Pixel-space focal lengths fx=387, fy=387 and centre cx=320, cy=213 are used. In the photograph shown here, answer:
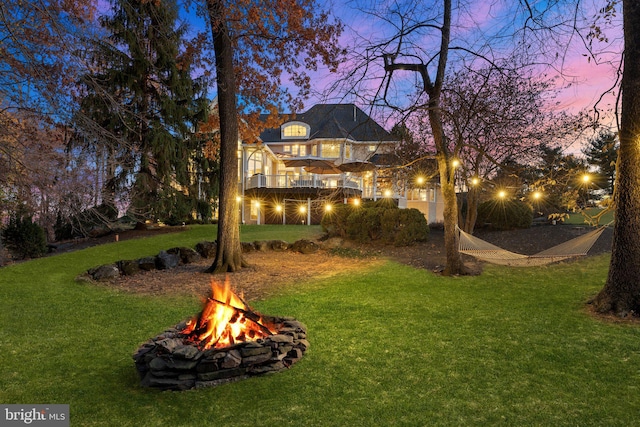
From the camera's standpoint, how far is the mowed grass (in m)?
3.11

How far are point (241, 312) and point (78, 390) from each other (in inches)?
63.2

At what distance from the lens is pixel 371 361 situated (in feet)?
13.7

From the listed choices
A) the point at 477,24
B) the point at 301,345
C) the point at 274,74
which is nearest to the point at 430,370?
the point at 301,345

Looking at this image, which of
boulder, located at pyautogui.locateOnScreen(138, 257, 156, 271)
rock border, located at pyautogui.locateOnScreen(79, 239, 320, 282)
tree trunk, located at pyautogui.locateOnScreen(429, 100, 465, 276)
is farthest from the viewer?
boulder, located at pyautogui.locateOnScreen(138, 257, 156, 271)

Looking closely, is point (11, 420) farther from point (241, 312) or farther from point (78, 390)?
point (241, 312)

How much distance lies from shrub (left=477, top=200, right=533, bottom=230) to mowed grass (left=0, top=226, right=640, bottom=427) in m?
9.57

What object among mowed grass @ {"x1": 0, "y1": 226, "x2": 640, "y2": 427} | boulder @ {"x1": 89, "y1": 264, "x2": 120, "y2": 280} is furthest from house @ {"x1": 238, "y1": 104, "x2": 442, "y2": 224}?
mowed grass @ {"x1": 0, "y1": 226, "x2": 640, "y2": 427}

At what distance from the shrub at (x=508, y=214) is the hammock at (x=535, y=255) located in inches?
320

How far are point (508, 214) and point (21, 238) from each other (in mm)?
19520

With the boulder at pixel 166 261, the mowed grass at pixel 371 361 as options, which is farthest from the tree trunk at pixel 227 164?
the mowed grass at pixel 371 361

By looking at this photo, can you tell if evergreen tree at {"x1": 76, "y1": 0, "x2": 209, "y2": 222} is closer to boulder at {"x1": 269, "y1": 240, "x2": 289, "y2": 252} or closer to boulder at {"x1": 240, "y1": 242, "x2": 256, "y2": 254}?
boulder at {"x1": 240, "y1": 242, "x2": 256, "y2": 254}

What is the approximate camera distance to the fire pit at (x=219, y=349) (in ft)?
11.8

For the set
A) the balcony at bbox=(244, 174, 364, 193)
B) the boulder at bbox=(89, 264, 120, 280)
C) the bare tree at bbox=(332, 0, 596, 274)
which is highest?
the bare tree at bbox=(332, 0, 596, 274)

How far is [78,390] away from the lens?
353 cm
